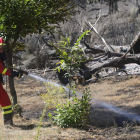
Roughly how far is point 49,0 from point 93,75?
5.43 meters

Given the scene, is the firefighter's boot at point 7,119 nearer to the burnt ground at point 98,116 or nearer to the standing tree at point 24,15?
the burnt ground at point 98,116

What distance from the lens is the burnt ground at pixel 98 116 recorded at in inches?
163

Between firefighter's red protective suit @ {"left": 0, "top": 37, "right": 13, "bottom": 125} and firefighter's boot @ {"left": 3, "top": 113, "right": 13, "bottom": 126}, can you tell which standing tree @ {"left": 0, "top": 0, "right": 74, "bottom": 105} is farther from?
firefighter's boot @ {"left": 3, "top": 113, "right": 13, "bottom": 126}

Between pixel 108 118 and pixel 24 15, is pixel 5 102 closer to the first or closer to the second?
pixel 24 15

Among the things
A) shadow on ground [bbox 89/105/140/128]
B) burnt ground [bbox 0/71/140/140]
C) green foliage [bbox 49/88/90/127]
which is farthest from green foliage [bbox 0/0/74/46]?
shadow on ground [bbox 89/105/140/128]

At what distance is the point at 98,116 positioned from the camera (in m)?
5.91

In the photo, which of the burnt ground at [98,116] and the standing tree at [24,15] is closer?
the burnt ground at [98,116]

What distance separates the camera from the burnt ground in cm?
413

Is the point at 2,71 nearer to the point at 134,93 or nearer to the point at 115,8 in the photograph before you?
the point at 134,93

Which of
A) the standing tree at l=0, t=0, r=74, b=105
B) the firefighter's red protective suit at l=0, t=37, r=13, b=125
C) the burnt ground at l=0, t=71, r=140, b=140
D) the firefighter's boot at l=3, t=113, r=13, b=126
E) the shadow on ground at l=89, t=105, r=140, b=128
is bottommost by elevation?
the shadow on ground at l=89, t=105, r=140, b=128

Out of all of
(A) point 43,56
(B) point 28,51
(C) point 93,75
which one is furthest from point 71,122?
(B) point 28,51

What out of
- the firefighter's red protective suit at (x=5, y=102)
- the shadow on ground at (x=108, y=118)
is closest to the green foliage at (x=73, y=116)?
the shadow on ground at (x=108, y=118)

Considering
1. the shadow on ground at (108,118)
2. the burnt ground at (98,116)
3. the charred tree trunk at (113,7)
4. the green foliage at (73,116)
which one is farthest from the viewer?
the charred tree trunk at (113,7)

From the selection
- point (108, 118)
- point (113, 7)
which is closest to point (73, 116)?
point (108, 118)
